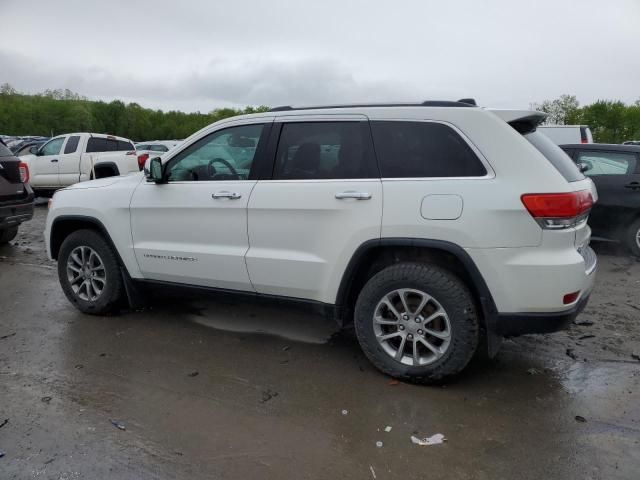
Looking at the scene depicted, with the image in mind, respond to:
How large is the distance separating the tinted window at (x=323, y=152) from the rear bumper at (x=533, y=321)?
1.26 metres

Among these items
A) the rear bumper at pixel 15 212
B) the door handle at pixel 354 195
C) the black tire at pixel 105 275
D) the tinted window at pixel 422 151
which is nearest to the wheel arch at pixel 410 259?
the door handle at pixel 354 195

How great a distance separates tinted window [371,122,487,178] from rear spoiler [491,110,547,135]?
0.36 m

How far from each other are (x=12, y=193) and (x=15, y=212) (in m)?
0.28

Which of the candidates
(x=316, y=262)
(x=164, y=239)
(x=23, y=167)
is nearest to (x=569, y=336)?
(x=316, y=262)

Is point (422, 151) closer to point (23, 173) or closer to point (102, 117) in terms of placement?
point (23, 173)

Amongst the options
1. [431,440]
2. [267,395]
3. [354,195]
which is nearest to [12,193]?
[267,395]

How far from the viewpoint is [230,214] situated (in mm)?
3951

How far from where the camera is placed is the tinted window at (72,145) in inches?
526

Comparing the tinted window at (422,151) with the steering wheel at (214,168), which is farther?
the steering wheel at (214,168)

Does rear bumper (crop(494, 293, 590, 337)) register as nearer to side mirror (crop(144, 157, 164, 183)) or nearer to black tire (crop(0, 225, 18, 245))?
side mirror (crop(144, 157, 164, 183))

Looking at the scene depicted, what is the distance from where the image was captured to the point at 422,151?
3.41 metres

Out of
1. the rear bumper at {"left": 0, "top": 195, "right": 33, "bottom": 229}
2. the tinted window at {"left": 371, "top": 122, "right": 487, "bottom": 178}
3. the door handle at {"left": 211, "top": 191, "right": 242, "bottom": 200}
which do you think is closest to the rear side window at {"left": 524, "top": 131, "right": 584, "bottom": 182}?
the tinted window at {"left": 371, "top": 122, "right": 487, "bottom": 178}

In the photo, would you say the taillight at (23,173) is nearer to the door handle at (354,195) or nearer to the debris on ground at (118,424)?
the debris on ground at (118,424)

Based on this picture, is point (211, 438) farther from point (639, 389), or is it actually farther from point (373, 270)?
point (639, 389)
